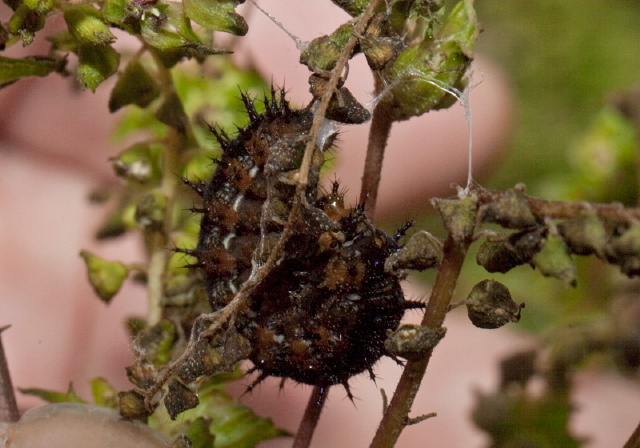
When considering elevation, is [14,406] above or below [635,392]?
below

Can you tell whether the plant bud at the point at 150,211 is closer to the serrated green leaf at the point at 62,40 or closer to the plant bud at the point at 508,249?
the serrated green leaf at the point at 62,40

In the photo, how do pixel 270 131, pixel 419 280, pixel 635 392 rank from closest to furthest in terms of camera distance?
pixel 270 131 < pixel 635 392 < pixel 419 280

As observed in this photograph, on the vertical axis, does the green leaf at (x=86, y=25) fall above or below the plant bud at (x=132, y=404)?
above

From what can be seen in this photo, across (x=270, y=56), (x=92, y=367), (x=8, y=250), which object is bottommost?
(x=92, y=367)

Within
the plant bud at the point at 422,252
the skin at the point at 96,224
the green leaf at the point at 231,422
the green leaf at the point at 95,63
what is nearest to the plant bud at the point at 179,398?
the green leaf at the point at 231,422

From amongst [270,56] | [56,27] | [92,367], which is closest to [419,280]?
[270,56]

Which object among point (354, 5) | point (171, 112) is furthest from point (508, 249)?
point (171, 112)

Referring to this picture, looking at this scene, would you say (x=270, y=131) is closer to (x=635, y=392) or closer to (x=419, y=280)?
(x=635, y=392)
